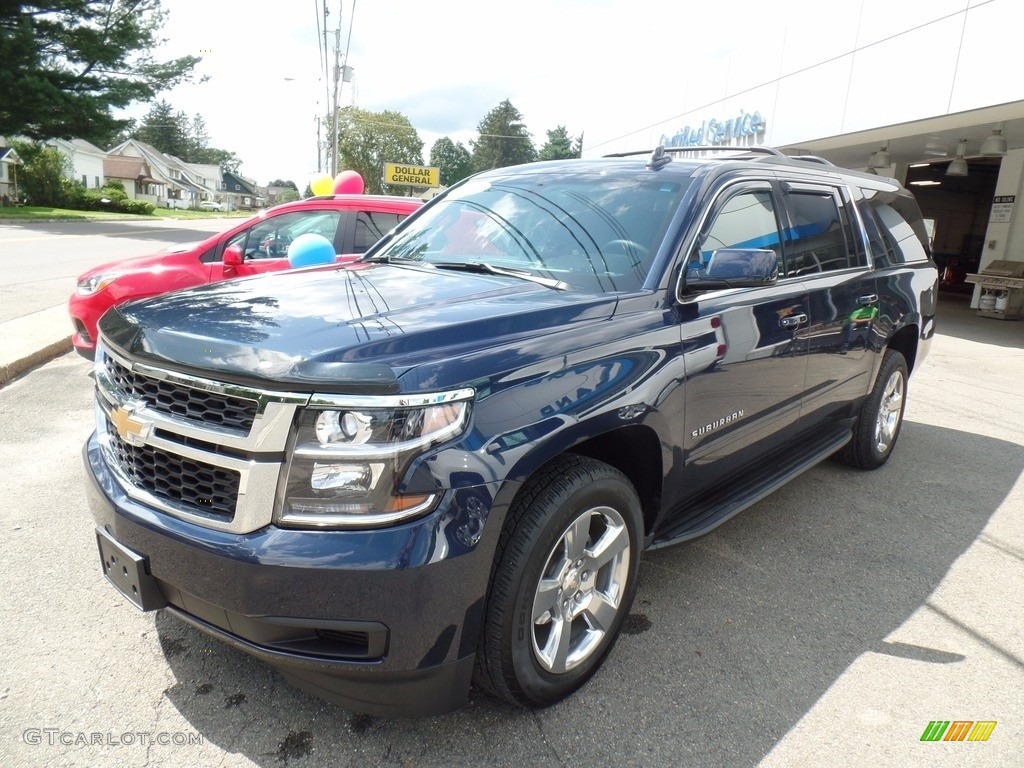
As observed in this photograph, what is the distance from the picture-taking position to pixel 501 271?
10.0ft

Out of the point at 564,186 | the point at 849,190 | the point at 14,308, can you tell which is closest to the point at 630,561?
the point at 564,186

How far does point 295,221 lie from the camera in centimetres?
679

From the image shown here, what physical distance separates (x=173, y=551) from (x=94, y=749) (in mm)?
721

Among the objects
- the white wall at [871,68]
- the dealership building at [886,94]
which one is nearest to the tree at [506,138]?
the dealership building at [886,94]

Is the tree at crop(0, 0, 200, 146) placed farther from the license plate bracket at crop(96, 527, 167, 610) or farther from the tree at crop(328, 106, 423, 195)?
the tree at crop(328, 106, 423, 195)

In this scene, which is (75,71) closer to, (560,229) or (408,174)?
(408,174)

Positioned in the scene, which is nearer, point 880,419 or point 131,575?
point 131,575

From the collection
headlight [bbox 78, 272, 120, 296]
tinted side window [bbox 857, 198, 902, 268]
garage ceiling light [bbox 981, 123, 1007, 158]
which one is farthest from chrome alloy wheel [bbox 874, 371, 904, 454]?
garage ceiling light [bbox 981, 123, 1007, 158]

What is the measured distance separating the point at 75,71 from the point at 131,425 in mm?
35180

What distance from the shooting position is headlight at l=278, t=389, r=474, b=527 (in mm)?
1899

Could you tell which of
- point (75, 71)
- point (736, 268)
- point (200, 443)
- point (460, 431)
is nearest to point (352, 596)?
point (460, 431)

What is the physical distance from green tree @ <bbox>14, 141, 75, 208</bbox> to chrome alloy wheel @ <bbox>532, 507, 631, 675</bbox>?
49.6 metres

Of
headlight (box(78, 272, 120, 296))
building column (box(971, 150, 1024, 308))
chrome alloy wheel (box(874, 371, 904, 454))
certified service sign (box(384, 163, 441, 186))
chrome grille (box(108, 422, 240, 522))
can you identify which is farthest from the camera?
certified service sign (box(384, 163, 441, 186))

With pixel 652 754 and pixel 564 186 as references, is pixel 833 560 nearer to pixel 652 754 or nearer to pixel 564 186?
pixel 652 754
